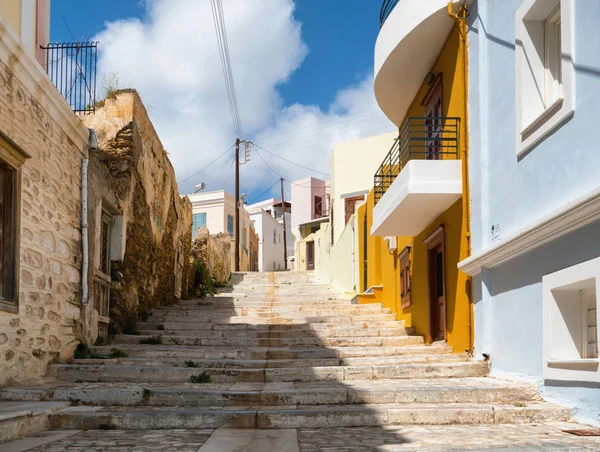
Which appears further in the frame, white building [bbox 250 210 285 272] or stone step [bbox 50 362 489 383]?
white building [bbox 250 210 285 272]

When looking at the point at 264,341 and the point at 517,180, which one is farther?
the point at 264,341

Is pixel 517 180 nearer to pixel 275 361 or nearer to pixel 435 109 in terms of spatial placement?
pixel 435 109

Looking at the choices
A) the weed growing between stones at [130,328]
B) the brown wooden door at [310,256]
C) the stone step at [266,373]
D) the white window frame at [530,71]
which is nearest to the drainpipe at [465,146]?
the stone step at [266,373]

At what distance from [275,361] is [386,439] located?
3256mm

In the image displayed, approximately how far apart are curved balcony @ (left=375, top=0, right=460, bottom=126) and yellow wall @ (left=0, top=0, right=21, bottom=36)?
5230 millimetres

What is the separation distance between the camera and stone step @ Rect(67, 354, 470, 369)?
7.68 m

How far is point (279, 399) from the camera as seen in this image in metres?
6.13

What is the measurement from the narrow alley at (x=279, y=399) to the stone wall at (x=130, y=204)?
1.17 metres

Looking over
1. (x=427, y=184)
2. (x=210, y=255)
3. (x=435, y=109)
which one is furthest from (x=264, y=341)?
(x=210, y=255)

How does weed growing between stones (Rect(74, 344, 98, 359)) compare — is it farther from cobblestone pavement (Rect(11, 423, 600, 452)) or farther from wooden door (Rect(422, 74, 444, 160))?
wooden door (Rect(422, 74, 444, 160))

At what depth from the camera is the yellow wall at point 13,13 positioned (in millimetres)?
8453

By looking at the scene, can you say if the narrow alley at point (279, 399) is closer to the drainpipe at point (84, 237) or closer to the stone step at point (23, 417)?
the stone step at point (23, 417)

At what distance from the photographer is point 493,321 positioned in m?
7.00

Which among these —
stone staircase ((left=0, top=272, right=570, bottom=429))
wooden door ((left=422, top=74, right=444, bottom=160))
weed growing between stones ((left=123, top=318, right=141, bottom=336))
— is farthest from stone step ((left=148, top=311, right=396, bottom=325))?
wooden door ((left=422, top=74, right=444, bottom=160))
